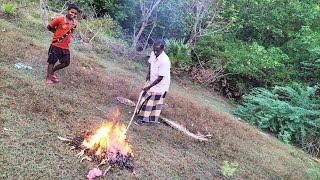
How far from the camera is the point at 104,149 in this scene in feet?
13.2

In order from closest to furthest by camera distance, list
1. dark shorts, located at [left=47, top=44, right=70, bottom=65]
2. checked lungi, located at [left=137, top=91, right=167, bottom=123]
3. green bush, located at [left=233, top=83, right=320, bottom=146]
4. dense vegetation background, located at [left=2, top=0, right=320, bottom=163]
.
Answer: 1. dark shorts, located at [left=47, top=44, right=70, bottom=65]
2. checked lungi, located at [left=137, top=91, right=167, bottom=123]
3. green bush, located at [left=233, top=83, right=320, bottom=146]
4. dense vegetation background, located at [left=2, top=0, right=320, bottom=163]

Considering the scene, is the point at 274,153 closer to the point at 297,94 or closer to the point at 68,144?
the point at 297,94

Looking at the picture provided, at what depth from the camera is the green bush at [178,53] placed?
1104 centimetres

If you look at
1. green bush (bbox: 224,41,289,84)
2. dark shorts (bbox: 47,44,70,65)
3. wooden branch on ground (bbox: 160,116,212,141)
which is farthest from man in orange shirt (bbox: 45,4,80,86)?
green bush (bbox: 224,41,289,84)

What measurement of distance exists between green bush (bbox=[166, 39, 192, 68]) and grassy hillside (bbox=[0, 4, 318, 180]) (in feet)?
10.5

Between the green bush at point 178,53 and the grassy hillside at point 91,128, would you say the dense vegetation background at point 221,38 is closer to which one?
the green bush at point 178,53

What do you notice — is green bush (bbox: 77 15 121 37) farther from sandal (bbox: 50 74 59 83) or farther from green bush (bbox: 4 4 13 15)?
sandal (bbox: 50 74 59 83)

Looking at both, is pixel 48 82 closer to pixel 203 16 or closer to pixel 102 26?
pixel 102 26

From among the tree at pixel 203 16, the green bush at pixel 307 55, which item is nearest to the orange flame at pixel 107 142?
the tree at pixel 203 16

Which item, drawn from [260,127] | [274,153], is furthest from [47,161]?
[260,127]

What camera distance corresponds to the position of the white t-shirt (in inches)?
199

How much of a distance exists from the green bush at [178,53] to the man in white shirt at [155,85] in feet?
18.5

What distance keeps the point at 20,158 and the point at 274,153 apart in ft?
16.4

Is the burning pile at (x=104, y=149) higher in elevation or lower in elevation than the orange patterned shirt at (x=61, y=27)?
lower
